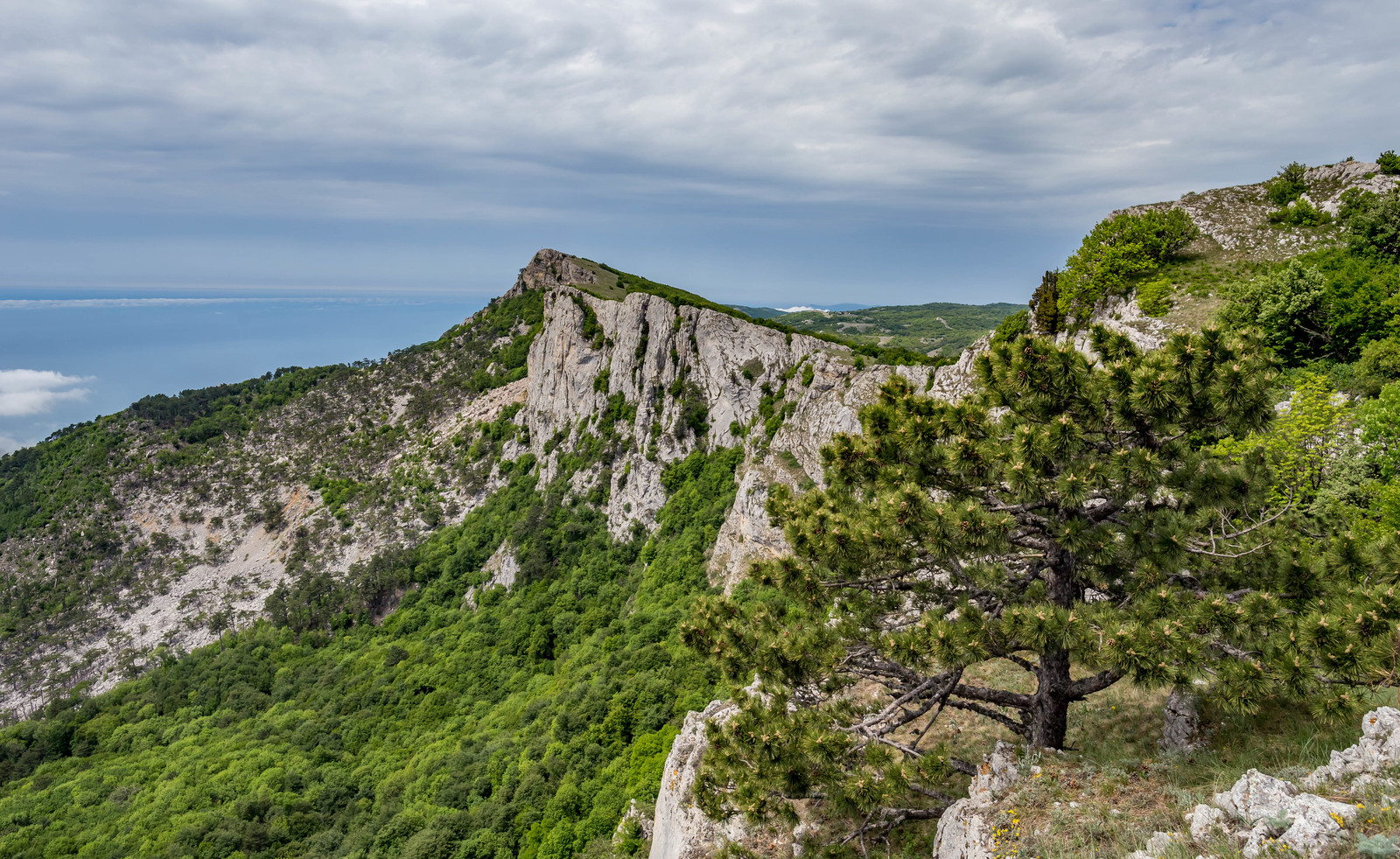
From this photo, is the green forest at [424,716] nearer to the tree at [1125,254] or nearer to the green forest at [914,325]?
the tree at [1125,254]

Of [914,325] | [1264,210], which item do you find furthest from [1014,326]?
[914,325]

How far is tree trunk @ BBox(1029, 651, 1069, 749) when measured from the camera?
380 inches

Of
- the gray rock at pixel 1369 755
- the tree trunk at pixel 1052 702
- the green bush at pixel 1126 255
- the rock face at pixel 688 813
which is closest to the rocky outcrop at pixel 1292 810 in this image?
the gray rock at pixel 1369 755

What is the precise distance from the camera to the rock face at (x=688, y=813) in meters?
12.0

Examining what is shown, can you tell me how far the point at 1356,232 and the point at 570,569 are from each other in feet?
171

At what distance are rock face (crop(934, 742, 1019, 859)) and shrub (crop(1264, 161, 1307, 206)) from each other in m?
32.1

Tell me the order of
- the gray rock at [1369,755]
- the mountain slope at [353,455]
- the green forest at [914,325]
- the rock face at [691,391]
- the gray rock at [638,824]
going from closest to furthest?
the gray rock at [1369,755] → the gray rock at [638,824] → the rock face at [691,391] → the mountain slope at [353,455] → the green forest at [914,325]

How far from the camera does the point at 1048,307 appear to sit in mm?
28391

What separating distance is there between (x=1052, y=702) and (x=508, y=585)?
53904 mm

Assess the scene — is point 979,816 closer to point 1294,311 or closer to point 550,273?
point 1294,311

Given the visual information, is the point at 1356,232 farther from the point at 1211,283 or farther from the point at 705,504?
the point at 705,504

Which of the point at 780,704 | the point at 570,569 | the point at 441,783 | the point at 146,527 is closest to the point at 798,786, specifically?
the point at 780,704

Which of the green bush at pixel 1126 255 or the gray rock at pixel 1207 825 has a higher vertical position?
the green bush at pixel 1126 255

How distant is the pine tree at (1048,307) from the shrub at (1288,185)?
30.3ft
